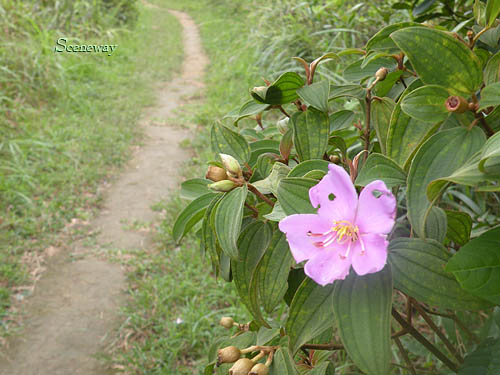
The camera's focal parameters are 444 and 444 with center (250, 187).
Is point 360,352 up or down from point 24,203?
up

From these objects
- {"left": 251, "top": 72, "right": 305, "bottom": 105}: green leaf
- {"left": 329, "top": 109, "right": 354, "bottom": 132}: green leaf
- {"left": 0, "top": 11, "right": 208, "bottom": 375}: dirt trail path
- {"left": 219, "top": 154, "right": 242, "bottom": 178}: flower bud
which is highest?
{"left": 251, "top": 72, "right": 305, "bottom": 105}: green leaf

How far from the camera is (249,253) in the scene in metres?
0.65

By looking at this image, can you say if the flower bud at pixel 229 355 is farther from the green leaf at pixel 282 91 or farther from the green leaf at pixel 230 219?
the green leaf at pixel 282 91

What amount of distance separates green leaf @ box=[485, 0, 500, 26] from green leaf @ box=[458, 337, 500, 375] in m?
0.46

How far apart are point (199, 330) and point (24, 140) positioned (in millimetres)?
2098

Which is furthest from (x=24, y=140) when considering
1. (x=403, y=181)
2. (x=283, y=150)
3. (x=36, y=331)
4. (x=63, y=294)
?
(x=403, y=181)

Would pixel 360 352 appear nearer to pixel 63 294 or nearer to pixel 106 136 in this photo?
pixel 63 294

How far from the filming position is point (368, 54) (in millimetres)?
713

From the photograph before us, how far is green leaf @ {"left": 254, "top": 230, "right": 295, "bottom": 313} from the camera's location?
1.92ft

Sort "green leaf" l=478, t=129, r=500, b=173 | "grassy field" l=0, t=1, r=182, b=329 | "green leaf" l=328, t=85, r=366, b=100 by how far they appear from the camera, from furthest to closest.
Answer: "grassy field" l=0, t=1, r=182, b=329, "green leaf" l=328, t=85, r=366, b=100, "green leaf" l=478, t=129, r=500, b=173

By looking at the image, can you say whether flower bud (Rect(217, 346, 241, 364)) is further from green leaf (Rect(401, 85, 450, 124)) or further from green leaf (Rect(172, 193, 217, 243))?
green leaf (Rect(401, 85, 450, 124))

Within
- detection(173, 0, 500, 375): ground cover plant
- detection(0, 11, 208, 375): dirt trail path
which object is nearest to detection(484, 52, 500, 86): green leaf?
detection(173, 0, 500, 375): ground cover plant

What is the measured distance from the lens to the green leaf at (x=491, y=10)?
1.93 feet

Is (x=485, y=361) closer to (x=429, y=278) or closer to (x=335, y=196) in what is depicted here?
(x=429, y=278)
